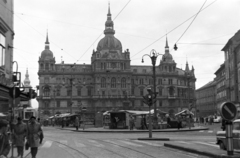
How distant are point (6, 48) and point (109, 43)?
4156 inches

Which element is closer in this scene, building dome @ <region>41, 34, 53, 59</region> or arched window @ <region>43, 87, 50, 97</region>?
arched window @ <region>43, 87, 50, 97</region>

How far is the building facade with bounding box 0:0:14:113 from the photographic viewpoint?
22.7 meters

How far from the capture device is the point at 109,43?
12912cm

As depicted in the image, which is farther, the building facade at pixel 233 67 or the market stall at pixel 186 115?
the building facade at pixel 233 67

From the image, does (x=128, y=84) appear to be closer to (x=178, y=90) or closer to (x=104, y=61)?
(x=104, y=61)

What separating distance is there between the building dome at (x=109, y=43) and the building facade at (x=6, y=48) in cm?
10364

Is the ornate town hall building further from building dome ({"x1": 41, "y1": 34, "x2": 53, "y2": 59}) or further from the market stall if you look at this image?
the market stall

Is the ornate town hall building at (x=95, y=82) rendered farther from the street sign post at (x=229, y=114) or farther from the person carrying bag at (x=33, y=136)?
the person carrying bag at (x=33, y=136)

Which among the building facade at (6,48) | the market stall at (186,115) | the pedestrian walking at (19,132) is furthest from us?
the market stall at (186,115)

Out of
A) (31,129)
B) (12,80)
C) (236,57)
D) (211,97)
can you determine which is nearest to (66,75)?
(211,97)

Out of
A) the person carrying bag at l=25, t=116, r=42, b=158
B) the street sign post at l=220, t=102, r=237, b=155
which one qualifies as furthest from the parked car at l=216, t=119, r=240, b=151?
the person carrying bag at l=25, t=116, r=42, b=158

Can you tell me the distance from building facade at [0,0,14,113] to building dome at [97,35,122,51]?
104 metres

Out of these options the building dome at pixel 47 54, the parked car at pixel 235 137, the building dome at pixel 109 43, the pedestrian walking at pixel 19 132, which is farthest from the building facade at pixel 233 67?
the building dome at pixel 47 54

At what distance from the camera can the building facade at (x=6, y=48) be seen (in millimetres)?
22661
